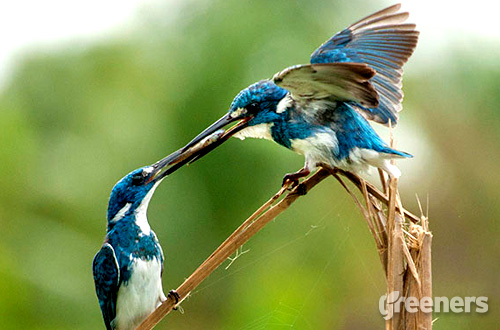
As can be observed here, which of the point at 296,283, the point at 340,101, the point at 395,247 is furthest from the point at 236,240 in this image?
the point at 296,283

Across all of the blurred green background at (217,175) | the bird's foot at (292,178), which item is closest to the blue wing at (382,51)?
the bird's foot at (292,178)

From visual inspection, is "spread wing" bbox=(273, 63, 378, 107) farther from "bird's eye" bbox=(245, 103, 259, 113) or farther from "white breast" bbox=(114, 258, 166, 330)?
"white breast" bbox=(114, 258, 166, 330)

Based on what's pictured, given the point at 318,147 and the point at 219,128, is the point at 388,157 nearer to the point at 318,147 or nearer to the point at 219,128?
the point at 318,147

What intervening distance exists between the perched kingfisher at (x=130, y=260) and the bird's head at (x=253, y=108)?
0.38 metres

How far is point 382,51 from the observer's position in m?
2.75

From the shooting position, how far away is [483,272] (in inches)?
210

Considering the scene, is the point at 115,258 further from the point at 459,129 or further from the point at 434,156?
the point at 459,129

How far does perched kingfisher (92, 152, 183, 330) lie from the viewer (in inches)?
116

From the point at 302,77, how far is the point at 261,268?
2.74 m

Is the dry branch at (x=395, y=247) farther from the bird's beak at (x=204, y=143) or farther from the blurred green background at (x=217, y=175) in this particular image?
the blurred green background at (x=217, y=175)

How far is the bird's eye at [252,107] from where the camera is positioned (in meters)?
2.67

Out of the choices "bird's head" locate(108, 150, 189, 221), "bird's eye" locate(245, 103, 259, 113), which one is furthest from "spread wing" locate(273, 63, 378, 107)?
"bird's head" locate(108, 150, 189, 221)

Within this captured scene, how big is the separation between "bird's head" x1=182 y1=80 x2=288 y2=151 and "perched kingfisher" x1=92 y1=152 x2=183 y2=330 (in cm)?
38

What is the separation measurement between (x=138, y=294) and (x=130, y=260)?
5.3 inches
